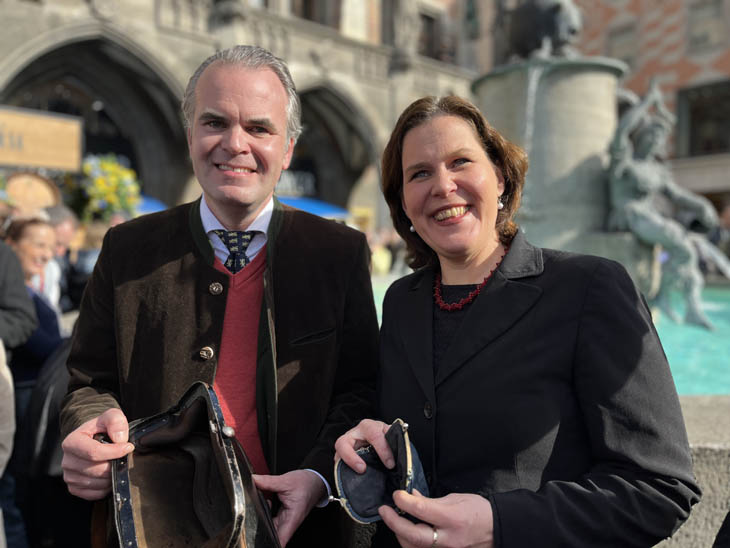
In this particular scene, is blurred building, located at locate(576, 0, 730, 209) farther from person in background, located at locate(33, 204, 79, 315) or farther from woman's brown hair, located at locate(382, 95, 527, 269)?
woman's brown hair, located at locate(382, 95, 527, 269)

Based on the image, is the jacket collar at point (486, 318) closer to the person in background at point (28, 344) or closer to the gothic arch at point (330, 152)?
the person in background at point (28, 344)

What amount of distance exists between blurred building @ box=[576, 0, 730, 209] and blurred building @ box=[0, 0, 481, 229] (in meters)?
10.1

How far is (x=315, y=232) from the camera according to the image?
183cm

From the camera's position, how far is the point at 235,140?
162 centimetres

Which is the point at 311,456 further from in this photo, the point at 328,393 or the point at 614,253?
the point at 614,253

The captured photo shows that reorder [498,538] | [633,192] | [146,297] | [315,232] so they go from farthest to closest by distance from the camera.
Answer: [633,192], [315,232], [146,297], [498,538]

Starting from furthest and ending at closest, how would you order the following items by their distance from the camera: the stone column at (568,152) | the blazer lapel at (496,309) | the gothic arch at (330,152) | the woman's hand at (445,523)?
the gothic arch at (330,152), the stone column at (568,152), the blazer lapel at (496,309), the woman's hand at (445,523)

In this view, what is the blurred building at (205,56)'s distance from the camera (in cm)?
1305

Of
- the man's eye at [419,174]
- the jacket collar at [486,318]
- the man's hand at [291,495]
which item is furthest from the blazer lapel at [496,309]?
the man's hand at [291,495]

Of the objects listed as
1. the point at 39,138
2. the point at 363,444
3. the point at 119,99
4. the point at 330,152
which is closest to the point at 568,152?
the point at 363,444

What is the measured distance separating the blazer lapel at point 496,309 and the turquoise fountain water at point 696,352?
2.12 m

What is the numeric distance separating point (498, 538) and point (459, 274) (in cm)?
66

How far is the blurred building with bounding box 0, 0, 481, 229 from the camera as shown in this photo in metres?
13.0

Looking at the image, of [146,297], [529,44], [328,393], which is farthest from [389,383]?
[529,44]
